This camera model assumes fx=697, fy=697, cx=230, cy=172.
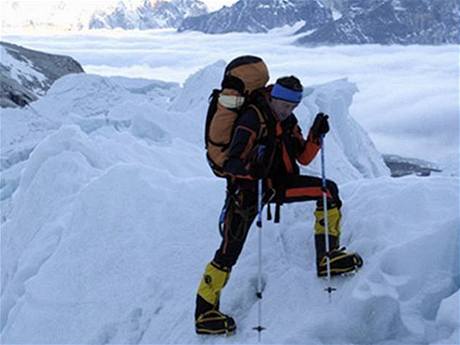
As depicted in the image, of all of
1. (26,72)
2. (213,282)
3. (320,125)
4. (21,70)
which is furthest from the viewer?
(26,72)

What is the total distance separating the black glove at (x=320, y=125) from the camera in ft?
18.6

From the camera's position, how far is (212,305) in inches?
231

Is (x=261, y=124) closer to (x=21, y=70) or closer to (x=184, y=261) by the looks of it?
(x=184, y=261)

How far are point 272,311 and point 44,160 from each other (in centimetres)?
647

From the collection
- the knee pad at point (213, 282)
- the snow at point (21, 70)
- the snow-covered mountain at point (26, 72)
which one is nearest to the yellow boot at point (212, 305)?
the knee pad at point (213, 282)

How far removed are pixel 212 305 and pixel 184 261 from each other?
4.23 ft

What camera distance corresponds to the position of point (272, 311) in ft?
19.5

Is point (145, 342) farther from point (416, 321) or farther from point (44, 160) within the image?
point (44, 160)

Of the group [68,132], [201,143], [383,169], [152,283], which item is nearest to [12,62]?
[383,169]

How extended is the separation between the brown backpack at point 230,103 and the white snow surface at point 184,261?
137 centimetres

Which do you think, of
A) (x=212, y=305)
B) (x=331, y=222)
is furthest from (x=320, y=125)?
(x=212, y=305)

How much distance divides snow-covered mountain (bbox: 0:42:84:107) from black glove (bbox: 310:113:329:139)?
1181 inches

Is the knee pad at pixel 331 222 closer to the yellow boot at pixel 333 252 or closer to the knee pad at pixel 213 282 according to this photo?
the yellow boot at pixel 333 252

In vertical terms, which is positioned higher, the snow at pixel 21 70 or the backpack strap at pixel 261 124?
the backpack strap at pixel 261 124
